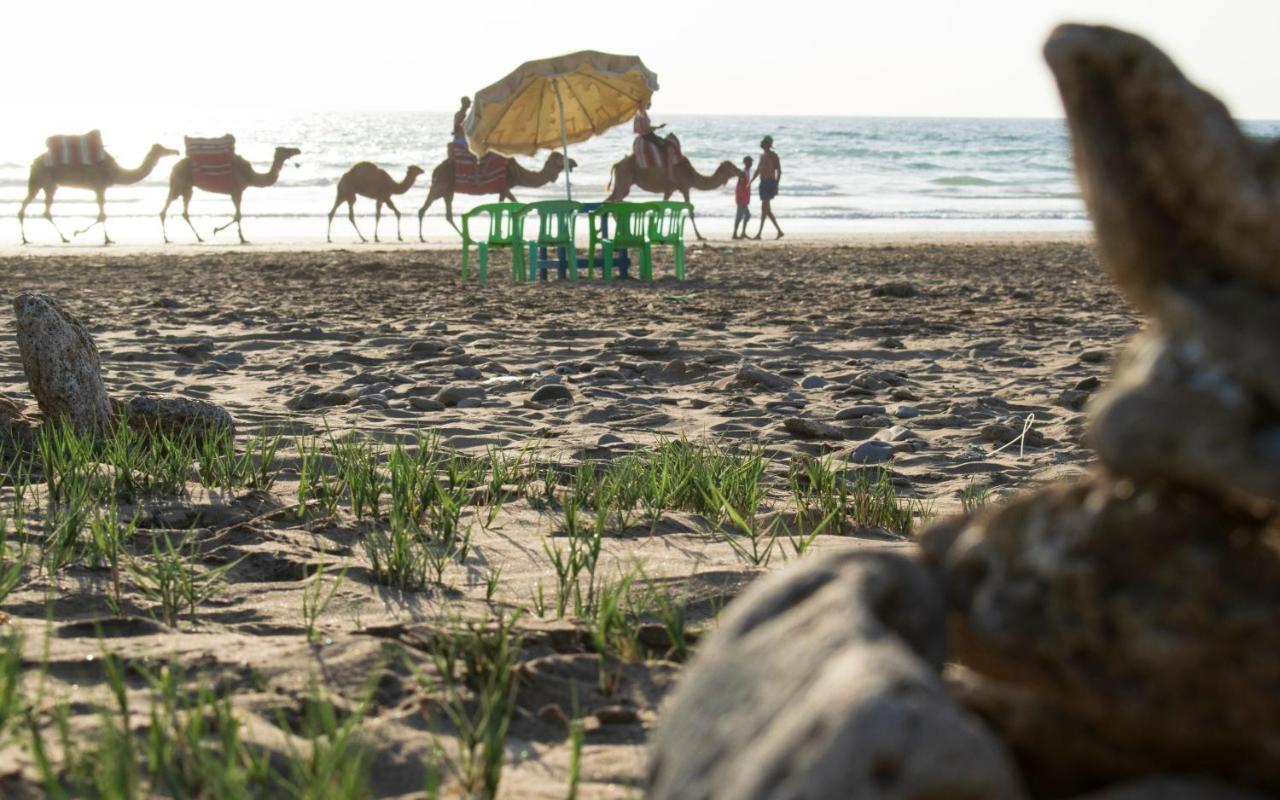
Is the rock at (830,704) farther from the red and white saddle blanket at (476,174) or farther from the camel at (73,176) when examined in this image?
the camel at (73,176)

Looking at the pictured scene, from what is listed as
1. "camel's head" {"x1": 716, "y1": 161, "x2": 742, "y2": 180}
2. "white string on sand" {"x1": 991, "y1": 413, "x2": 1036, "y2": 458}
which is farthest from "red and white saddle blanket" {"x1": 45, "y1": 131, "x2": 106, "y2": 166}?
"white string on sand" {"x1": 991, "y1": 413, "x2": 1036, "y2": 458}

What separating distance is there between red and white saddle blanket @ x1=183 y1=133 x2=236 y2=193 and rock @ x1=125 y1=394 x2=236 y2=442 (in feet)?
54.9

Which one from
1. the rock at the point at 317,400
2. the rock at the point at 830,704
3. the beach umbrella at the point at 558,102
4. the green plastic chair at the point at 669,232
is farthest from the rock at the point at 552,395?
the beach umbrella at the point at 558,102

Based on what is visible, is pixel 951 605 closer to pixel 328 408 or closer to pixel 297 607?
pixel 297 607

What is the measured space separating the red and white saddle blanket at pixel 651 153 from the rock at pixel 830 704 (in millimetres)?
18017

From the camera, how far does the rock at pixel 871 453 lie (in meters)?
4.59

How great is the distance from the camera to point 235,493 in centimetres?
373

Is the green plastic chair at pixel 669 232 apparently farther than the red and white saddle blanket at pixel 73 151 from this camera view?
No

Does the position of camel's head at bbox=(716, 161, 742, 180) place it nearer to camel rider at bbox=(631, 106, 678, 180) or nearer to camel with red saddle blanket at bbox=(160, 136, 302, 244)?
camel rider at bbox=(631, 106, 678, 180)

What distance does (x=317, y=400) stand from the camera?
18.2 ft

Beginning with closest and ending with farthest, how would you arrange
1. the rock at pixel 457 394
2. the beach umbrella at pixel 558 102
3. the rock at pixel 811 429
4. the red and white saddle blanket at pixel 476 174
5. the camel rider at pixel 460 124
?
the rock at pixel 811 429 < the rock at pixel 457 394 < the beach umbrella at pixel 558 102 < the camel rider at pixel 460 124 < the red and white saddle blanket at pixel 476 174

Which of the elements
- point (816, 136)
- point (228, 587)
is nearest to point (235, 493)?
point (228, 587)

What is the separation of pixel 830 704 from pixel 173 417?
12.0 feet

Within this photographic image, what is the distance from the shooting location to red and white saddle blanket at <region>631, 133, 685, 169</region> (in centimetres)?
1912
